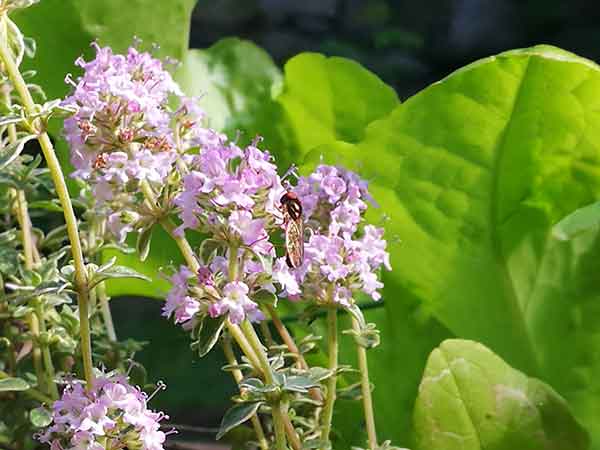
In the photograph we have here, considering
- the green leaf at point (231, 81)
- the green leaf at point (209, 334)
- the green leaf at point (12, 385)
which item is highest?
the green leaf at point (231, 81)

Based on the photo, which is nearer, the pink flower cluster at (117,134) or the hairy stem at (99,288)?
the pink flower cluster at (117,134)

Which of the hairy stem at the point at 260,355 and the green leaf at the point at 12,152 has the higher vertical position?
the green leaf at the point at 12,152

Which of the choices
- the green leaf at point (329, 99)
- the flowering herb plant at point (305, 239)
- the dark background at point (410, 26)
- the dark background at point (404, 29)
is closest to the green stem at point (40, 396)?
the flowering herb plant at point (305, 239)

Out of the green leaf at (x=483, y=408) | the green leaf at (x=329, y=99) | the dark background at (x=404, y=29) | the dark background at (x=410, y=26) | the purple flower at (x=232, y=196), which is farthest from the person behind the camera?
the dark background at (x=410, y=26)

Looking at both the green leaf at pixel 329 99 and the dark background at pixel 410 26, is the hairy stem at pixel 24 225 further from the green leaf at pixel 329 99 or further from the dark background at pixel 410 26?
the dark background at pixel 410 26

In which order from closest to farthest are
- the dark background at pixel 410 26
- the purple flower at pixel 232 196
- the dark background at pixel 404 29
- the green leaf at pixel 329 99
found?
the purple flower at pixel 232 196 < the green leaf at pixel 329 99 < the dark background at pixel 404 29 < the dark background at pixel 410 26

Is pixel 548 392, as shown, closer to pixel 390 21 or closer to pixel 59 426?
pixel 59 426

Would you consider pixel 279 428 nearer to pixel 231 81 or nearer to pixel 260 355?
pixel 260 355
